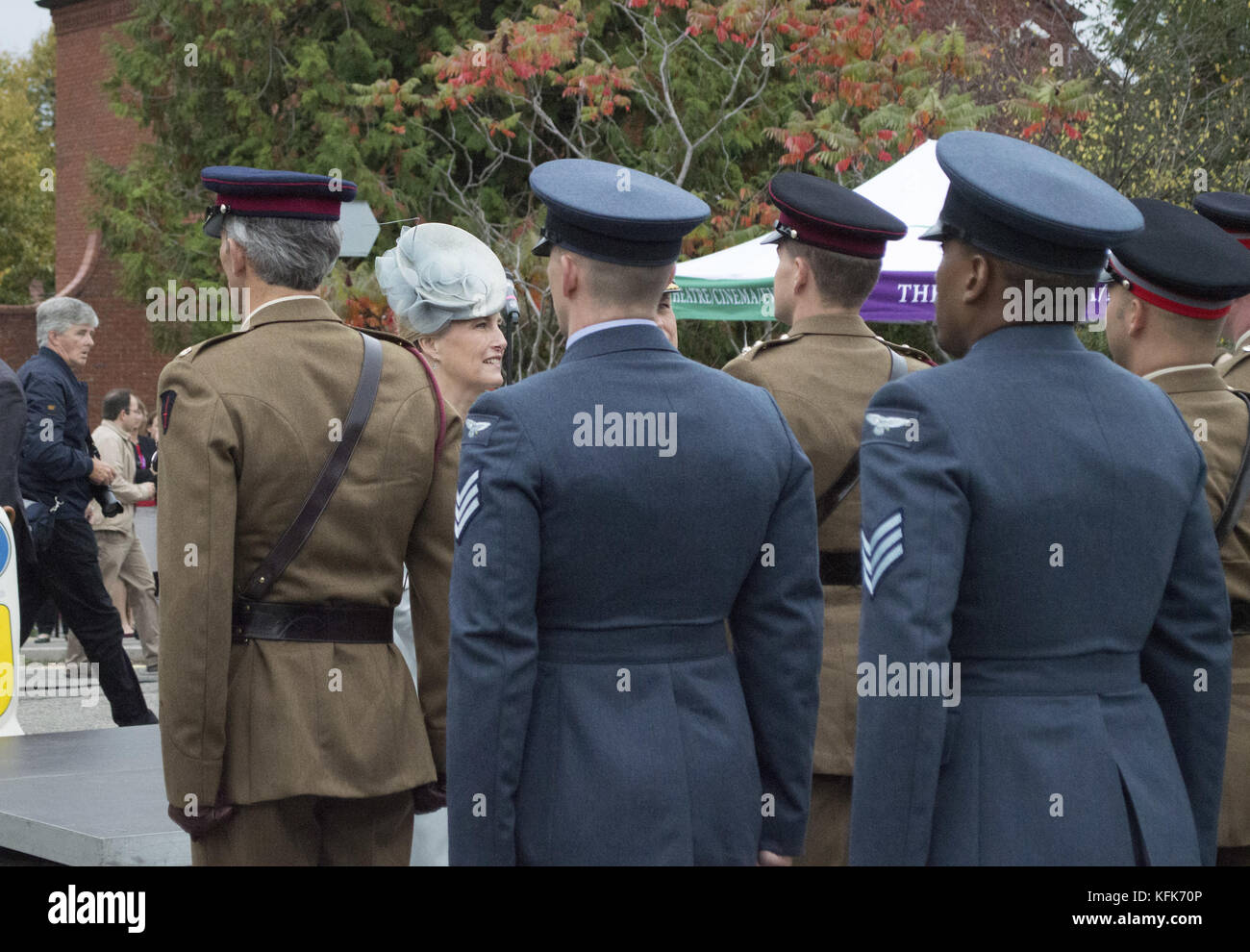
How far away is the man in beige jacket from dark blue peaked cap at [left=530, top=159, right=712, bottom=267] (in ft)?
31.5

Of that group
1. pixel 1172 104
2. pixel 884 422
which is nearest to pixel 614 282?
pixel 884 422

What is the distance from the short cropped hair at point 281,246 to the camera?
331 centimetres

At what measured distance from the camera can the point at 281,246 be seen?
3.31 m

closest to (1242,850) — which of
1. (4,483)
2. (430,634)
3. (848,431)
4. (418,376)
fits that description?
(848,431)

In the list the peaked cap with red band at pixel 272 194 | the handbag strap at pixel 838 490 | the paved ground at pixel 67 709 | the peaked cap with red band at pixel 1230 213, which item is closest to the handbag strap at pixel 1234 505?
the handbag strap at pixel 838 490

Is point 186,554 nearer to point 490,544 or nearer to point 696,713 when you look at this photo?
point 490,544

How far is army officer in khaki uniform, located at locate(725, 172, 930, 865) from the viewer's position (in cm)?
372

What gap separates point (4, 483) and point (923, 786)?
243 inches

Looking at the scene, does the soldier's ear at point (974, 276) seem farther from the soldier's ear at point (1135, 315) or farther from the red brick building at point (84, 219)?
the red brick building at point (84, 219)

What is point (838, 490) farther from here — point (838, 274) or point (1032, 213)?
point (1032, 213)

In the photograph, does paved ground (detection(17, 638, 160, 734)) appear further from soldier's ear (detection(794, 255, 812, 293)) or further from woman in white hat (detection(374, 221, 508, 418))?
soldier's ear (detection(794, 255, 812, 293))

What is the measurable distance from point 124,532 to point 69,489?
3713mm

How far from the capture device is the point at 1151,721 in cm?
246

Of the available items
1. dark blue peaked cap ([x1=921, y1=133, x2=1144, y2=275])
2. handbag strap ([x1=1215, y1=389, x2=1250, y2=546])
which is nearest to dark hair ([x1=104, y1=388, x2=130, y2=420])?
handbag strap ([x1=1215, y1=389, x2=1250, y2=546])
